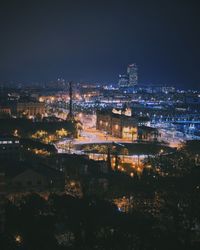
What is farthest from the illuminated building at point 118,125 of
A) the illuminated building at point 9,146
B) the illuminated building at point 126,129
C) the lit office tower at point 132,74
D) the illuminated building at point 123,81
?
the lit office tower at point 132,74

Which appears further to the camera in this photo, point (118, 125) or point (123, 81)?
point (123, 81)

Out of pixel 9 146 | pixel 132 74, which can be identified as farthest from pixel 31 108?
pixel 132 74

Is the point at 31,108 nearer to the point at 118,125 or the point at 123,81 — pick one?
the point at 118,125

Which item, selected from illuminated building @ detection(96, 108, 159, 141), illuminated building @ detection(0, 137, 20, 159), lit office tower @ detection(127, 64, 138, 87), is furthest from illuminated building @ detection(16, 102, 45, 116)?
lit office tower @ detection(127, 64, 138, 87)

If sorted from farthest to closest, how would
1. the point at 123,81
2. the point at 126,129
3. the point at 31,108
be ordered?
the point at 123,81
the point at 31,108
the point at 126,129

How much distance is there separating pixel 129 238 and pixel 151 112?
22960 millimetres

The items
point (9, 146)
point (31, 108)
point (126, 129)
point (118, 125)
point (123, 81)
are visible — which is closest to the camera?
point (9, 146)

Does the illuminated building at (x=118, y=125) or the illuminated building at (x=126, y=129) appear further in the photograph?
the illuminated building at (x=118, y=125)

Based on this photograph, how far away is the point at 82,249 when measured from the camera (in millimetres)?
3980

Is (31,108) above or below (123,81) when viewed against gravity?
below

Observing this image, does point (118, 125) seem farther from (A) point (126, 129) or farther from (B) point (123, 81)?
(B) point (123, 81)

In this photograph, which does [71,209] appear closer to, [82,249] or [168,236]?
[82,249]

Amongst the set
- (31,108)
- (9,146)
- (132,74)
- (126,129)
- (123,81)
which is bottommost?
(9,146)

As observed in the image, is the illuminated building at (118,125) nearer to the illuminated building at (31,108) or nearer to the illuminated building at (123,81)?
the illuminated building at (31,108)
